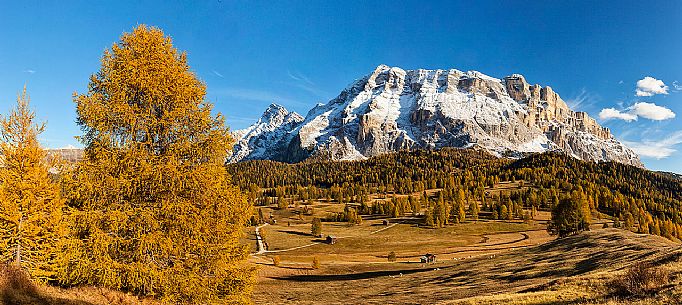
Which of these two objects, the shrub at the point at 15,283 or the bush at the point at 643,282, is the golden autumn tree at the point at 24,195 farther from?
the bush at the point at 643,282

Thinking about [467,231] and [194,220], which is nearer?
[194,220]

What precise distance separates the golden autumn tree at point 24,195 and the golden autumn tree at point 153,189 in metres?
8.94

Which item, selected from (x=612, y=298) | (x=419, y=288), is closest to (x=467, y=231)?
(x=419, y=288)

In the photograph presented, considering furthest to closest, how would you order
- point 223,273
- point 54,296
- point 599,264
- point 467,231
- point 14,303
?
point 467,231 < point 599,264 < point 223,273 < point 54,296 < point 14,303

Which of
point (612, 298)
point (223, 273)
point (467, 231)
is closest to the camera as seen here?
point (223, 273)

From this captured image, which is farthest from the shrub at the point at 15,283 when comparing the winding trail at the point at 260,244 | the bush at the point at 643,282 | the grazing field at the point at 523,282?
the winding trail at the point at 260,244

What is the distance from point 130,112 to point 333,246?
125 meters

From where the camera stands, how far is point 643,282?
21578 millimetres

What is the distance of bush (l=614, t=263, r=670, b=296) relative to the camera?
21.0m

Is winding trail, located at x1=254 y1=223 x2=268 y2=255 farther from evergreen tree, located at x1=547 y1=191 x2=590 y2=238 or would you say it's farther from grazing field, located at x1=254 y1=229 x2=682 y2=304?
evergreen tree, located at x1=547 y1=191 x2=590 y2=238

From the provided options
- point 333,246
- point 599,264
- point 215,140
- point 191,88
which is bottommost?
point 333,246

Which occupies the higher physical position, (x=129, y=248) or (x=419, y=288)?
(x=129, y=248)

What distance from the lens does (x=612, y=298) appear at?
→ 21172 mm

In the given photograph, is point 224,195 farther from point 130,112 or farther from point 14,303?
point 14,303
